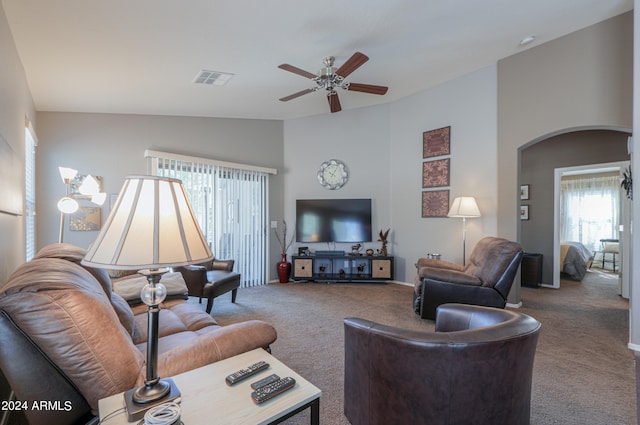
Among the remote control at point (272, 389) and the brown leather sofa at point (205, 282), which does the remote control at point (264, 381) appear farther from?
the brown leather sofa at point (205, 282)

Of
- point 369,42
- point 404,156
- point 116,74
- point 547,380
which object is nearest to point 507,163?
point 404,156

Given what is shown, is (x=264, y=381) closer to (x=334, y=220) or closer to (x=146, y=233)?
(x=146, y=233)

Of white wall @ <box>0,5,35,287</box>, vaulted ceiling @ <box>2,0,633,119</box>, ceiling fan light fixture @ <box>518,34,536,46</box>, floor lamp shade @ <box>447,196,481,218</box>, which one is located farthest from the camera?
floor lamp shade @ <box>447,196,481,218</box>

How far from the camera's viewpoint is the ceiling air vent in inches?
145

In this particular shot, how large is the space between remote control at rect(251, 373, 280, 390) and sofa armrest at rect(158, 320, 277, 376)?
295mm

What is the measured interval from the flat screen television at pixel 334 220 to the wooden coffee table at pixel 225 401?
164 inches

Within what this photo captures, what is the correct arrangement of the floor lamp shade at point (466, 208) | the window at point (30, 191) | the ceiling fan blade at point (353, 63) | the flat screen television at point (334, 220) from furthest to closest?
the flat screen television at point (334, 220) < the floor lamp shade at point (466, 208) < the window at point (30, 191) < the ceiling fan blade at point (353, 63)

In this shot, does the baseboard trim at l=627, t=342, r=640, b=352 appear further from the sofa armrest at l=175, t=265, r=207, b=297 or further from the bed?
the sofa armrest at l=175, t=265, r=207, b=297

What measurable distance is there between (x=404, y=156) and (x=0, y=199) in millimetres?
4908

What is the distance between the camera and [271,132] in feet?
18.6

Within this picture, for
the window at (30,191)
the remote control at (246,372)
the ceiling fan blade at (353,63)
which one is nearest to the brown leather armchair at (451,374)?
the remote control at (246,372)

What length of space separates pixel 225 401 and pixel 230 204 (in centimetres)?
428

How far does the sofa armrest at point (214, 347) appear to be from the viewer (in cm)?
133

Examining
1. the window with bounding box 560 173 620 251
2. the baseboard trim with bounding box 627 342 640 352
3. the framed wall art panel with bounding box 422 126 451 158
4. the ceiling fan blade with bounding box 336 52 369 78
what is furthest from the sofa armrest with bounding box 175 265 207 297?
the window with bounding box 560 173 620 251
